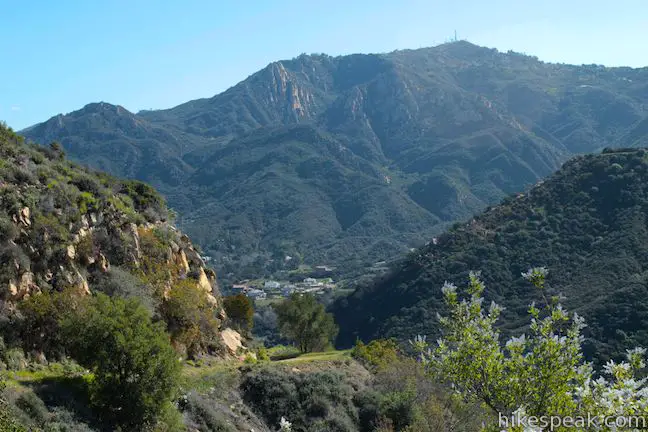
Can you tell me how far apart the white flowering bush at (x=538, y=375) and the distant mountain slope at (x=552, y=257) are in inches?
1403

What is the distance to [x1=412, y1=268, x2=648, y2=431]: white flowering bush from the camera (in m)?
7.20

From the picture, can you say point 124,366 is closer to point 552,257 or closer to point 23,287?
point 23,287

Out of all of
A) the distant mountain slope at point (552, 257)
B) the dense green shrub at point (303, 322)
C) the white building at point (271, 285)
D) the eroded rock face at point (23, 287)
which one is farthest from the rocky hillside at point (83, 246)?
the white building at point (271, 285)

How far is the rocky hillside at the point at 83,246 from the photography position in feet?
61.9

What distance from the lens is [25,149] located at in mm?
25156

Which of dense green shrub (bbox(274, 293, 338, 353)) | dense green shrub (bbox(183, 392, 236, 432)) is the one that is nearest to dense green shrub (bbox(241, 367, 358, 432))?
dense green shrub (bbox(183, 392, 236, 432))

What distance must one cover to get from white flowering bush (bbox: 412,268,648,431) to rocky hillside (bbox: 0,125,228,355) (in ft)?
45.4

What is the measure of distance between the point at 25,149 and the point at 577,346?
24.0 m

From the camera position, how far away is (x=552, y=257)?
58.6m

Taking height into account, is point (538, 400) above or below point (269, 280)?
above

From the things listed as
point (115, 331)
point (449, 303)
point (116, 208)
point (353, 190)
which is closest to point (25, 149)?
point (116, 208)

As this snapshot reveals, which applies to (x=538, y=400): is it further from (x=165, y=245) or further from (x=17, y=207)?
(x=165, y=245)

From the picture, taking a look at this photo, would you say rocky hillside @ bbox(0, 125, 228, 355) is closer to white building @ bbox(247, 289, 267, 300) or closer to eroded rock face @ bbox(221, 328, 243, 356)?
eroded rock face @ bbox(221, 328, 243, 356)

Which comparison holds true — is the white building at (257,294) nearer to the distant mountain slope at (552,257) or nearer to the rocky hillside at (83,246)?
the distant mountain slope at (552,257)
